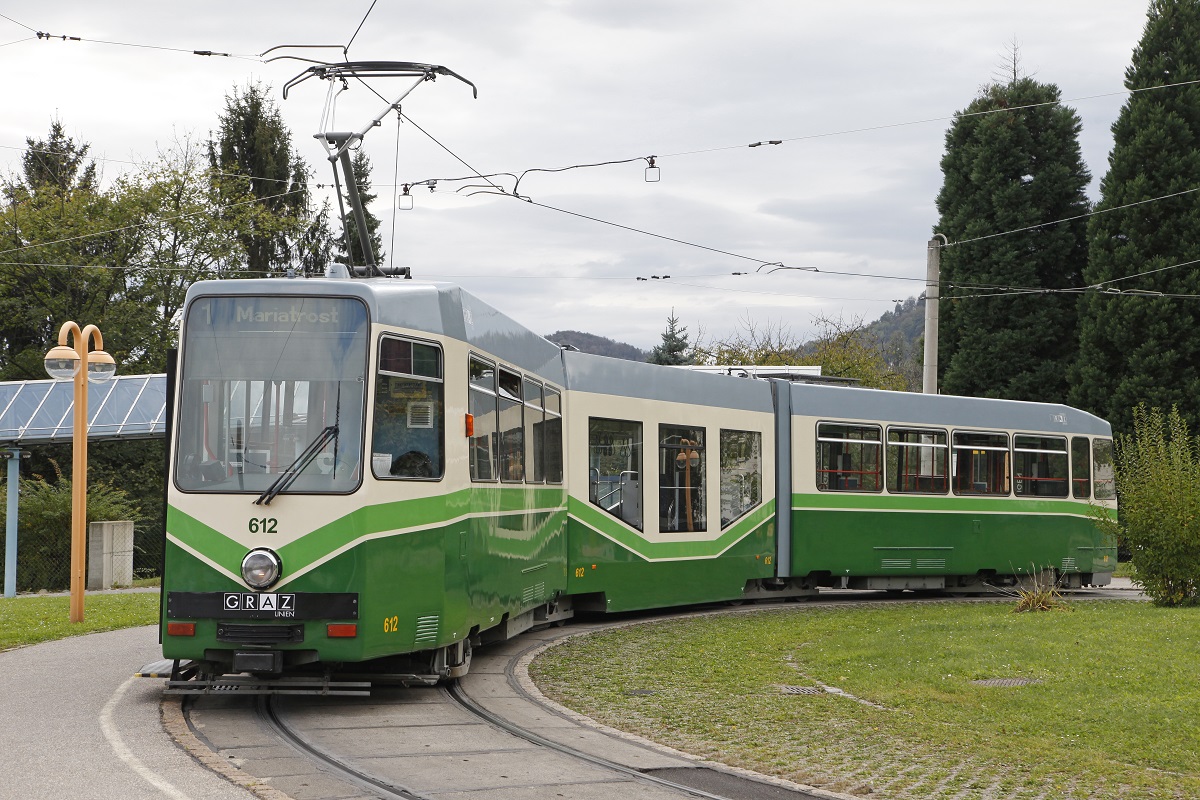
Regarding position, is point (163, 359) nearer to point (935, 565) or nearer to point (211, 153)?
point (211, 153)

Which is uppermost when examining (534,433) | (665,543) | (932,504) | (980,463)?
(534,433)

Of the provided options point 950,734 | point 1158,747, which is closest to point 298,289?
point 950,734

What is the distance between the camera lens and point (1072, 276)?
4238 cm

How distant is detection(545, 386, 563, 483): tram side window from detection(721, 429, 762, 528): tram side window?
400 cm

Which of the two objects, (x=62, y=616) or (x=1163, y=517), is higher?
(x=1163, y=517)

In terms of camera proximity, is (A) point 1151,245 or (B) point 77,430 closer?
(B) point 77,430

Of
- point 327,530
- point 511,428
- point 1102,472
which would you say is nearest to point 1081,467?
point 1102,472

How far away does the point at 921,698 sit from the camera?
439 inches

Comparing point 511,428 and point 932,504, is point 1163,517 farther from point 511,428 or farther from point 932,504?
point 511,428

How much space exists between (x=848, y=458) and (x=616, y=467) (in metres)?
5.00

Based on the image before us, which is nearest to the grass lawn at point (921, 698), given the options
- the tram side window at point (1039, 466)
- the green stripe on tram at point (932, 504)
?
the green stripe on tram at point (932, 504)

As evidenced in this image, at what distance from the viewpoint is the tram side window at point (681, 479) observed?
18250mm

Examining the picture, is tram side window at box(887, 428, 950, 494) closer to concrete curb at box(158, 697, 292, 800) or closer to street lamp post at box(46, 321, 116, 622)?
street lamp post at box(46, 321, 116, 622)

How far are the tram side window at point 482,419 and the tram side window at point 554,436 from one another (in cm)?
273
